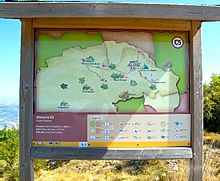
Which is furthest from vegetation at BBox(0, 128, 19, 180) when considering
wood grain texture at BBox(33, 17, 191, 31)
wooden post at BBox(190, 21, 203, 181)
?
wooden post at BBox(190, 21, 203, 181)

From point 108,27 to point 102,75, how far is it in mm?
402

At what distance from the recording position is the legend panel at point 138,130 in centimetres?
255

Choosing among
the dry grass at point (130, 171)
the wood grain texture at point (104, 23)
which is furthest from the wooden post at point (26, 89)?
the dry grass at point (130, 171)

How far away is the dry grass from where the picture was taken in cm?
402

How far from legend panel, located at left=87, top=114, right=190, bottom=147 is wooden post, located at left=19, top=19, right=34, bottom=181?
0.49 metres

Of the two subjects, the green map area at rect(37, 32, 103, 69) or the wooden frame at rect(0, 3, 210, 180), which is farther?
the green map area at rect(37, 32, 103, 69)

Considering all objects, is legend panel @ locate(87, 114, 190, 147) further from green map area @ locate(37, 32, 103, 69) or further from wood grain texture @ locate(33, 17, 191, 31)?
wood grain texture @ locate(33, 17, 191, 31)

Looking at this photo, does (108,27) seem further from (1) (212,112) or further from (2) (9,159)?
(1) (212,112)

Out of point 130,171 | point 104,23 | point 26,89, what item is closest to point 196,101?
point 104,23

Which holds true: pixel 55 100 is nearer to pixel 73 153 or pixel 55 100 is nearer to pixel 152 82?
pixel 73 153

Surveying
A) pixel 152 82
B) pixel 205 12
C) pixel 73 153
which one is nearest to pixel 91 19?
pixel 152 82

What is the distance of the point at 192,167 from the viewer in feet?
8.64

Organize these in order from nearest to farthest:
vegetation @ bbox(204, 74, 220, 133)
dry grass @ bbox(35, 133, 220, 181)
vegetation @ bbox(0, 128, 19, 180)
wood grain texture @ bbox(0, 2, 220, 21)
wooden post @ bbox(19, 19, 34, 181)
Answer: wood grain texture @ bbox(0, 2, 220, 21)
wooden post @ bbox(19, 19, 34, 181)
dry grass @ bbox(35, 133, 220, 181)
vegetation @ bbox(0, 128, 19, 180)
vegetation @ bbox(204, 74, 220, 133)

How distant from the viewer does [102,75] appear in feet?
8.50
